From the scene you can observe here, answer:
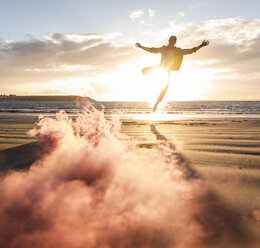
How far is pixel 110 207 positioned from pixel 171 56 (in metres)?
4.74

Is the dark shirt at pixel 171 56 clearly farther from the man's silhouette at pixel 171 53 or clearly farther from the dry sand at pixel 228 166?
the dry sand at pixel 228 166

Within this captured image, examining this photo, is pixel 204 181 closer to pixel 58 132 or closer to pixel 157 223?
pixel 157 223

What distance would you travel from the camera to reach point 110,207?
1.96m

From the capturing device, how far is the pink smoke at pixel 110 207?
1.59 meters

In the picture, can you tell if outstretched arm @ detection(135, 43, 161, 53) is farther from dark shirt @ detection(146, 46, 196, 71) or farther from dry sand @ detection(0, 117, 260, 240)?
dry sand @ detection(0, 117, 260, 240)

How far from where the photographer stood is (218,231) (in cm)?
169

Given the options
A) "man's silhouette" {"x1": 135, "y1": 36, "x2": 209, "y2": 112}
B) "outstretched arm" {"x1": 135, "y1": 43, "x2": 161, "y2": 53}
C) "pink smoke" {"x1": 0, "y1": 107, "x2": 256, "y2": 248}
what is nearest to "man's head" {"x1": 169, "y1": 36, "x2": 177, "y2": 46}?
"man's silhouette" {"x1": 135, "y1": 36, "x2": 209, "y2": 112}

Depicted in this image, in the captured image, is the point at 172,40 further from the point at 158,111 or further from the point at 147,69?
the point at 158,111

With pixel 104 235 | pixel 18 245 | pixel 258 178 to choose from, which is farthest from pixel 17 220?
pixel 258 178

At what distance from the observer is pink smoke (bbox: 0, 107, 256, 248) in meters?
1.59

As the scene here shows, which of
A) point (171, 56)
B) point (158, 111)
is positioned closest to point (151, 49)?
point (171, 56)

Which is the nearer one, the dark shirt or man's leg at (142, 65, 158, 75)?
the dark shirt

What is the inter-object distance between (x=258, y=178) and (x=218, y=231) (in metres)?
1.31

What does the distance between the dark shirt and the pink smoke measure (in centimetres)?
354
